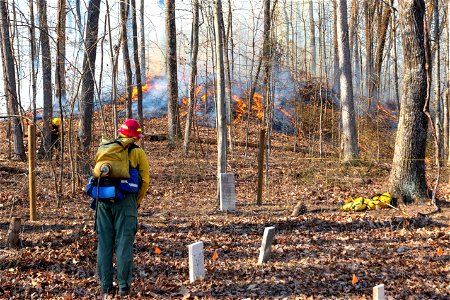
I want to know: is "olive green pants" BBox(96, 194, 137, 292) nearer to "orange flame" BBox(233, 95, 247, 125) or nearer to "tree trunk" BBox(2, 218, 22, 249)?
"tree trunk" BBox(2, 218, 22, 249)

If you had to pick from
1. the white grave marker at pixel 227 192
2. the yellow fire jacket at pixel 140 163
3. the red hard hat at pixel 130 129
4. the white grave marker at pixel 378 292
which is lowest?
the white grave marker at pixel 378 292

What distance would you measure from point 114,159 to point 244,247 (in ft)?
11.3

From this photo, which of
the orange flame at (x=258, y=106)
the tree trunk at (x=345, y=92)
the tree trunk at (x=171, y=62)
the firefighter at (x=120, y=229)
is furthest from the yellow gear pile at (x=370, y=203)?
the orange flame at (x=258, y=106)

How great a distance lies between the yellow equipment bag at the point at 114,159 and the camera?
224 inches

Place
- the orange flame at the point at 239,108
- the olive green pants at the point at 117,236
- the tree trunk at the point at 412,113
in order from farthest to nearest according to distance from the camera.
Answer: the orange flame at the point at 239,108, the tree trunk at the point at 412,113, the olive green pants at the point at 117,236

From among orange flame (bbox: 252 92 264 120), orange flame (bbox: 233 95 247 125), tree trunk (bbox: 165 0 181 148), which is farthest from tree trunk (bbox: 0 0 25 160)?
orange flame (bbox: 252 92 264 120)

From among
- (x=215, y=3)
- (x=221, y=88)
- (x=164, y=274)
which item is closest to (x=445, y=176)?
(x=221, y=88)

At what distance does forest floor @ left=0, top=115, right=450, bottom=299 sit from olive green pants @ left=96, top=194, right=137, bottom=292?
1.29 feet

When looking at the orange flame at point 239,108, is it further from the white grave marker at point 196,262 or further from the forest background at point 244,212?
the white grave marker at point 196,262

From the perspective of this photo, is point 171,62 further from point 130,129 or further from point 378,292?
point 378,292

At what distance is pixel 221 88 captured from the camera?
35.6 ft

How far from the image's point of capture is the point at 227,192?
413 inches

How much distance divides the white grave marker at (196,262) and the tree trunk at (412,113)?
5.70 meters

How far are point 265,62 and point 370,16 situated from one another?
18.2 meters
